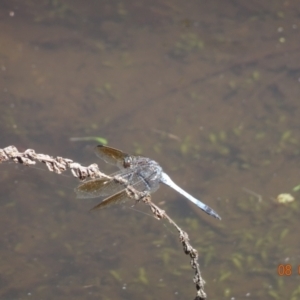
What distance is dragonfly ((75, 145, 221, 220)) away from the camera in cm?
240

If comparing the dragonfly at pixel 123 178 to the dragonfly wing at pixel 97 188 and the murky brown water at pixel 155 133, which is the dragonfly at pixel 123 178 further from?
the murky brown water at pixel 155 133

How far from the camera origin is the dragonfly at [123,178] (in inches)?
94.7

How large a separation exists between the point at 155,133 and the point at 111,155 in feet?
4.09

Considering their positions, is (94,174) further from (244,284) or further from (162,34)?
(162,34)

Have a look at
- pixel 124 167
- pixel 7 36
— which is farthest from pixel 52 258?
pixel 7 36

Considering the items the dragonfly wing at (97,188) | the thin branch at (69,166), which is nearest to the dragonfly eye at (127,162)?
the dragonfly wing at (97,188)

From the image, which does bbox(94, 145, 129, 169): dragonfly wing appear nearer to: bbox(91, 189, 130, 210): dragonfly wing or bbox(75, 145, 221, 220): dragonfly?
bbox(75, 145, 221, 220): dragonfly

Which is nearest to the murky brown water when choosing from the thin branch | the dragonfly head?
the dragonfly head

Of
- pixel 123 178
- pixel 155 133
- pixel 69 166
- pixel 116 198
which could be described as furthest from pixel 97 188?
pixel 155 133

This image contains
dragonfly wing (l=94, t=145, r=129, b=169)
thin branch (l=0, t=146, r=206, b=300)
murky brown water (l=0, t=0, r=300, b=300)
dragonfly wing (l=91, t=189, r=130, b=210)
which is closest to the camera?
thin branch (l=0, t=146, r=206, b=300)

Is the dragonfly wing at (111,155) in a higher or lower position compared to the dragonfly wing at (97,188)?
higher

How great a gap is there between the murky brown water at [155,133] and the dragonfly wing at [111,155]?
2.42ft

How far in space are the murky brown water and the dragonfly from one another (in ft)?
1.86

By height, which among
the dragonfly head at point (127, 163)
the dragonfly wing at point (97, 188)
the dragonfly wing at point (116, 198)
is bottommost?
the dragonfly wing at point (116, 198)
